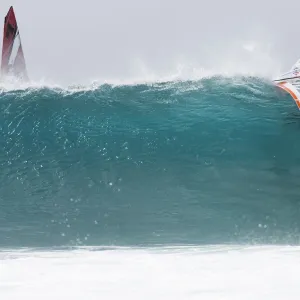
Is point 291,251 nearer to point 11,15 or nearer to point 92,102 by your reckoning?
point 92,102

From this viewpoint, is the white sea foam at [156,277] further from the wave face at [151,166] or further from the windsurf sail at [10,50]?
the windsurf sail at [10,50]

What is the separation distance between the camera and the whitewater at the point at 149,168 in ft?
Answer: 22.5

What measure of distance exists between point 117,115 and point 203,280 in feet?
20.1

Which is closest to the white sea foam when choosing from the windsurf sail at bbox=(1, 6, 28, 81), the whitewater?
the whitewater

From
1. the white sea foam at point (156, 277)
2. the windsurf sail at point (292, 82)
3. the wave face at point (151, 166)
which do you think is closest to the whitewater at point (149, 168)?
the wave face at point (151, 166)

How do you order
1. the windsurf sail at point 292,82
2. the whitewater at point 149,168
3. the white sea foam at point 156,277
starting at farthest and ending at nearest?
the windsurf sail at point 292,82
the whitewater at point 149,168
the white sea foam at point 156,277

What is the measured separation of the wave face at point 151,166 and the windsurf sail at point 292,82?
0.14 meters

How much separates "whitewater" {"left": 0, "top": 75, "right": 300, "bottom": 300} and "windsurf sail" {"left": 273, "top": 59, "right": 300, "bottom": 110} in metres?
0.14

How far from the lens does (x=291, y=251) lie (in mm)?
4238

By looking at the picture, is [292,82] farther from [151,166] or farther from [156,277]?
[156,277]

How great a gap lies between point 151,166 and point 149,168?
50 millimetres

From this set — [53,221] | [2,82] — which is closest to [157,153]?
[53,221]

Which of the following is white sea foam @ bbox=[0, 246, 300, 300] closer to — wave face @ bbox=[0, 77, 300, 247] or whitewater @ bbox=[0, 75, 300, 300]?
whitewater @ bbox=[0, 75, 300, 300]

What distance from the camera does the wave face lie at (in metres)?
6.97
